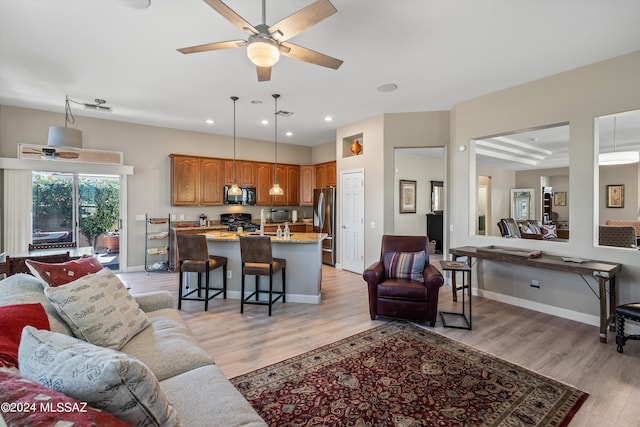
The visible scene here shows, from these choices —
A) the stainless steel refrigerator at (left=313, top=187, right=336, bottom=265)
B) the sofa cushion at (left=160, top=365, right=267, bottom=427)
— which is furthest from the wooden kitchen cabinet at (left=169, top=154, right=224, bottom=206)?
the sofa cushion at (left=160, top=365, right=267, bottom=427)

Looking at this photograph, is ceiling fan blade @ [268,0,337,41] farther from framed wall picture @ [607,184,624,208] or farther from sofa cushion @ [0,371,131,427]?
framed wall picture @ [607,184,624,208]

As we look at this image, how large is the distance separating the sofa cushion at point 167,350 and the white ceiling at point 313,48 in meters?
2.61

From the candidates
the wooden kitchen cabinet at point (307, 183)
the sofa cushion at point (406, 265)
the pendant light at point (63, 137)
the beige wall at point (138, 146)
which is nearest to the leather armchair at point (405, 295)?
the sofa cushion at point (406, 265)

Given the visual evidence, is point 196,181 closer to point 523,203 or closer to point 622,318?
point 622,318

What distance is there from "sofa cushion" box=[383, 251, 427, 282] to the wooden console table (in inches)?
37.3

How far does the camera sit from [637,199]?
316 inches

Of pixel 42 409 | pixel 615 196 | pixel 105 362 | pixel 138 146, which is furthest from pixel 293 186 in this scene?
pixel 615 196

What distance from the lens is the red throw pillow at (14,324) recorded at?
1104mm

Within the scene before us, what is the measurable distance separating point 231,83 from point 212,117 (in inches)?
72.1

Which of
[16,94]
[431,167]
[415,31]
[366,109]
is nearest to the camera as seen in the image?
[415,31]

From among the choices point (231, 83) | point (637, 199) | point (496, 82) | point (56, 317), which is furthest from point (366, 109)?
point (637, 199)

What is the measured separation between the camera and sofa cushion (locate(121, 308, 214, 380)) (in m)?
1.64

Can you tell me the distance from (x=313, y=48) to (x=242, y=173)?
4498 millimetres

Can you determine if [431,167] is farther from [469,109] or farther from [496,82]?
[496,82]
